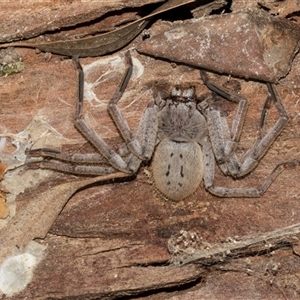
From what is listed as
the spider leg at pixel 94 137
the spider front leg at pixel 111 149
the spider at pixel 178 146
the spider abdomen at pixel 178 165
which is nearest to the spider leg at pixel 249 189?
the spider at pixel 178 146

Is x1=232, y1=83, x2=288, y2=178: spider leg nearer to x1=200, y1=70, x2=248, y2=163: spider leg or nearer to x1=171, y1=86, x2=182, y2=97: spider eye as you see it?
x1=200, y1=70, x2=248, y2=163: spider leg

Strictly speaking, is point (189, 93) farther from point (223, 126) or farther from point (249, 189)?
point (249, 189)

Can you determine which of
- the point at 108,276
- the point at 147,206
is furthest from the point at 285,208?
the point at 108,276

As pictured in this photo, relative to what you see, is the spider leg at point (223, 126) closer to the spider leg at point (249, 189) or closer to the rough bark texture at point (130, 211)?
the rough bark texture at point (130, 211)

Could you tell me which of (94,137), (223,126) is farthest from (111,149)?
(223,126)

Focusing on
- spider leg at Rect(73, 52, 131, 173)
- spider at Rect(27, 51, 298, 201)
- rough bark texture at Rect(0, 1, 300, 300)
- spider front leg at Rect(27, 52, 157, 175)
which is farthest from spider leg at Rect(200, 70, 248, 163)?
spider leg at Rect(73, 52, 131, 173)

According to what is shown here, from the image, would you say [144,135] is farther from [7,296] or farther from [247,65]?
[7,296]
